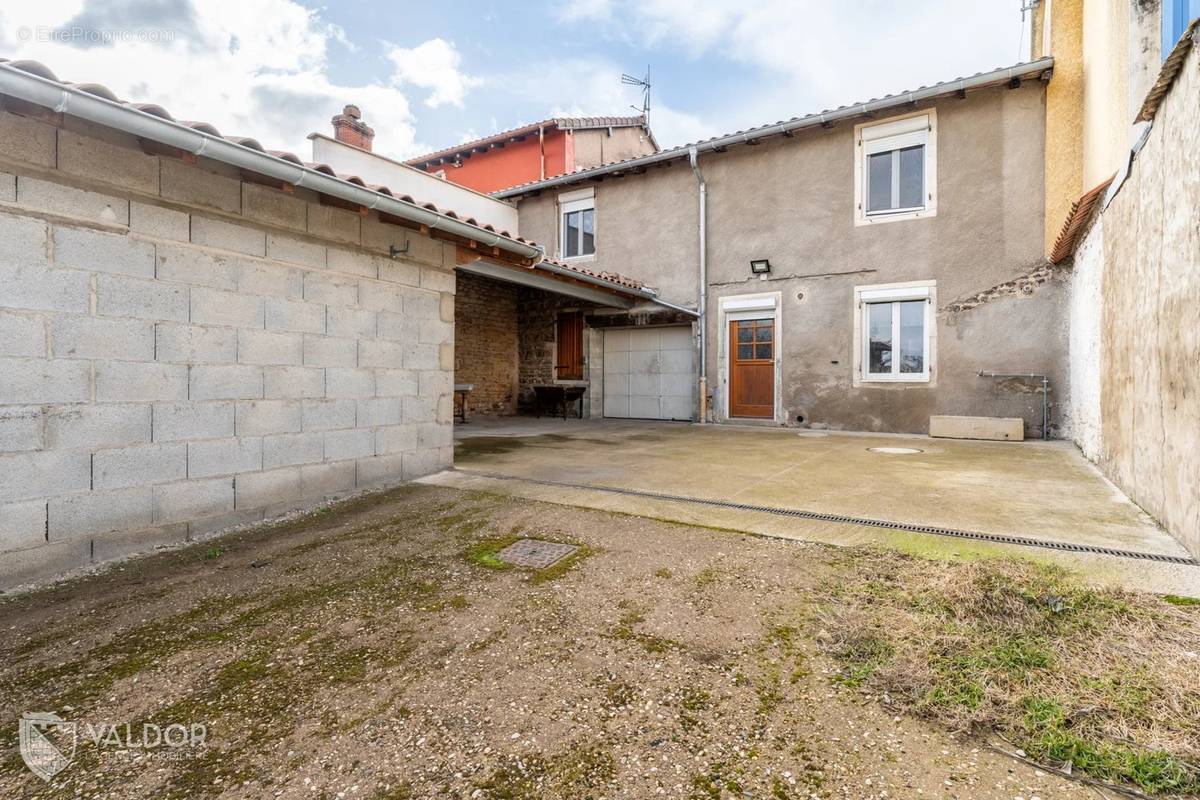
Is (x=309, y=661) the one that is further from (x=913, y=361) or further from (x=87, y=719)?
(x=913, y=361)

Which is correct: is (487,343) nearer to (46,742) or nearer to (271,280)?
(271,280)

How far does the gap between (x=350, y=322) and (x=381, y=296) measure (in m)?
0.37

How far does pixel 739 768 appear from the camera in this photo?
1.26m

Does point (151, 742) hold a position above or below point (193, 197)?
below

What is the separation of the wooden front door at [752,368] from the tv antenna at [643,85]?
9.41 m

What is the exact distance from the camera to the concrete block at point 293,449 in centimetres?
348

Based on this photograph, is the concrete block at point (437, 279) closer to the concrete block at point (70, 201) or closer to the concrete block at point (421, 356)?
the concrete block at point (421, 356)

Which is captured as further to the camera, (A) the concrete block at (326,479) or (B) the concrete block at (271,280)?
(A) the concrete block at (326,479)

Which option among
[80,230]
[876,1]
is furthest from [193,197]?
[876,1]

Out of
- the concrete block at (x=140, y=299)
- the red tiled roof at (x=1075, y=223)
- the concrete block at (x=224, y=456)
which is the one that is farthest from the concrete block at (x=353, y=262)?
the red tiled roof at (x=1075, y=223)

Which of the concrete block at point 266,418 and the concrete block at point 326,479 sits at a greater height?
the concrete block at point 266,418

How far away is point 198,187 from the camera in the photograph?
306 centimetres

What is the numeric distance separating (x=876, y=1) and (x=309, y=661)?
1124 cm

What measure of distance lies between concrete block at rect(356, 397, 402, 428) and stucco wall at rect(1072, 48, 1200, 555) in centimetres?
485
